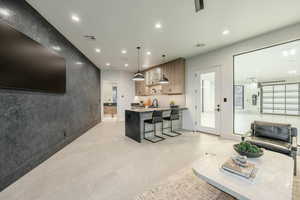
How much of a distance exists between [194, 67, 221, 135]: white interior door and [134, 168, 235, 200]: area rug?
299 cm

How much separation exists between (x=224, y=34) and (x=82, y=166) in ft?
15.4

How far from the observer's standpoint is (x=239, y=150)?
1744 millimetres

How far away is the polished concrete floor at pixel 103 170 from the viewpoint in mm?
1734

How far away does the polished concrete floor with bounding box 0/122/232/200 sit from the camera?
1734 millimetres

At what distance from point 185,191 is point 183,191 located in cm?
3

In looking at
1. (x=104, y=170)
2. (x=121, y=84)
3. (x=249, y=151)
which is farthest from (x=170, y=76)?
(x=104, y=170)

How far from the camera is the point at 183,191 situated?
175 centimetres

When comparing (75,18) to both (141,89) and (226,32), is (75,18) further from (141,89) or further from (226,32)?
(141,89)

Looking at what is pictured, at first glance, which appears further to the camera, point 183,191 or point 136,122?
point 136,122

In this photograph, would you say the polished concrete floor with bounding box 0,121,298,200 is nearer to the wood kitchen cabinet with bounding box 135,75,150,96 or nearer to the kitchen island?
the kitchen island

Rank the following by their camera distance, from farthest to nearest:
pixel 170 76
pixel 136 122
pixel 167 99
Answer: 1. pixel 167 99
2. pixel 170 76
3. pixel 136 122

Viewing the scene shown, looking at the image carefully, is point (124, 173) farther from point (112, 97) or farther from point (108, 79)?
point (112, 97)

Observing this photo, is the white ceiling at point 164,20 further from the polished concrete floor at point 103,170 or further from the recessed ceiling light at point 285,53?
the polished concrete floor at point 103,170

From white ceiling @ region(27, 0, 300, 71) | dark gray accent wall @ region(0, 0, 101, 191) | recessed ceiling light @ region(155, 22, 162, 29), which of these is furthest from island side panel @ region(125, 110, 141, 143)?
recessed ceiling light @ region(155, 22, 162, 29)
